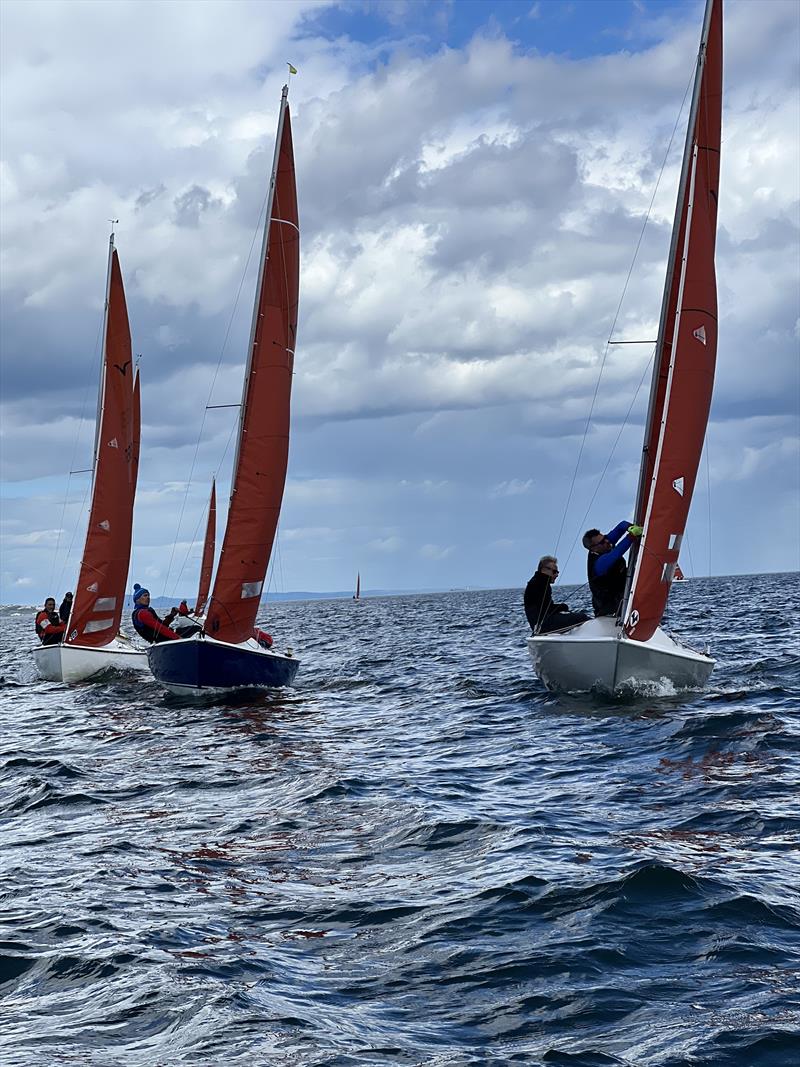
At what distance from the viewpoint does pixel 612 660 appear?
16484mm

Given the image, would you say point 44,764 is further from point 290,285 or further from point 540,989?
point 290,285

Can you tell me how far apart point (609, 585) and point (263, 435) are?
7355mm

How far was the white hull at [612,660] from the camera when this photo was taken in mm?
16484

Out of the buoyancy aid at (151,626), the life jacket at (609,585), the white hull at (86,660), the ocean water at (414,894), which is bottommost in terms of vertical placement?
the ocean water at (414,894)

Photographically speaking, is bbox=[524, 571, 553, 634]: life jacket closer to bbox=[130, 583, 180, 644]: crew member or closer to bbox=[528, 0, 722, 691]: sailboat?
bbox=[528, 0, 722, 691]: sailboat

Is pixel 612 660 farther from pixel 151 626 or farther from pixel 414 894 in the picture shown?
pixel 151 626

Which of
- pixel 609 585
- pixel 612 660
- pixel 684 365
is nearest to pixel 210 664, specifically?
pixel 609 585

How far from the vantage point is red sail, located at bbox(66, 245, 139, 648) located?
1037 inches

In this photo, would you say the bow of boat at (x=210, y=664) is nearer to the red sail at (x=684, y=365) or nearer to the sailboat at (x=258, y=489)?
the sailboat at (x=258, y=489)

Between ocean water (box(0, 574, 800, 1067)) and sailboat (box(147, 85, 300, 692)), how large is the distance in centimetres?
417

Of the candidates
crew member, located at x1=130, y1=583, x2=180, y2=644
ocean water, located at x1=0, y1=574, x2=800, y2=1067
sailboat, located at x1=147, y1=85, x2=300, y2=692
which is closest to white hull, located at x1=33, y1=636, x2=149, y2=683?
crew member, located at x1=130, y1=583, x2=180, y2=644

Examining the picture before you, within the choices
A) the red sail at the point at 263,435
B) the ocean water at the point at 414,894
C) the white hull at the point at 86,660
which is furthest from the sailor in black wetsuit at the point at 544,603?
the white hull at the point at 86,660

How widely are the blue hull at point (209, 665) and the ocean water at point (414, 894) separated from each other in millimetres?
3866

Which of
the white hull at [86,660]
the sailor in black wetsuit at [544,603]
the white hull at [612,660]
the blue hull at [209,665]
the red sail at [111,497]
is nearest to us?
the white hull at [612,660]
